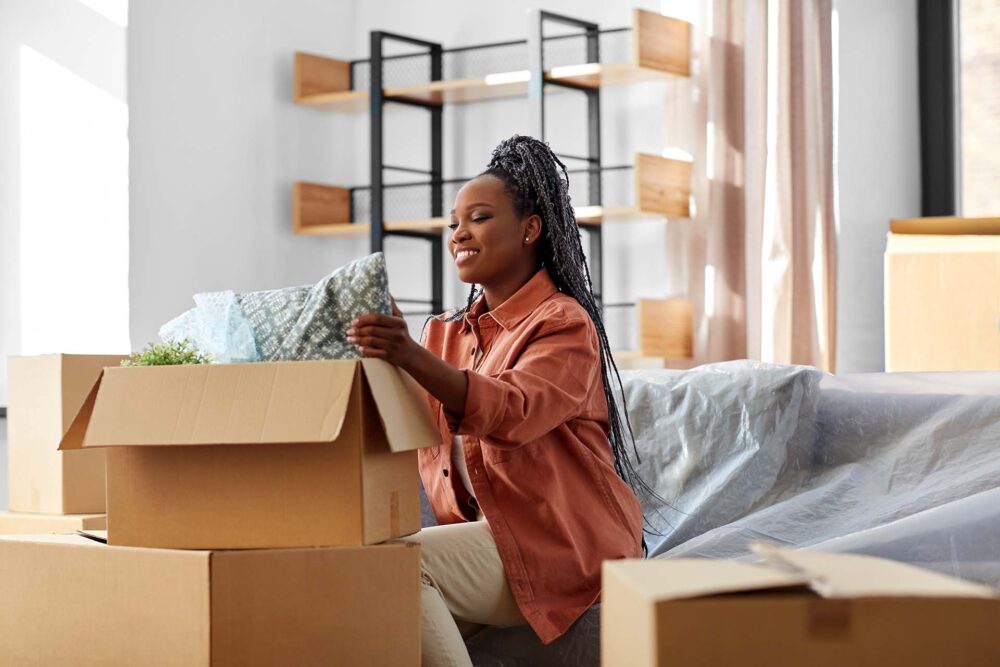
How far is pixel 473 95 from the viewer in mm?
3881

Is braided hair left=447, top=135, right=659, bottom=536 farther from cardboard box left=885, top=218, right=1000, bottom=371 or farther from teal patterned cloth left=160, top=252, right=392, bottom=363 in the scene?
cardboard box left=885, top=218, right=1000, bottom=371

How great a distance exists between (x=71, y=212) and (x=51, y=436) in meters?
1.51

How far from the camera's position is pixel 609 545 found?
159 cm

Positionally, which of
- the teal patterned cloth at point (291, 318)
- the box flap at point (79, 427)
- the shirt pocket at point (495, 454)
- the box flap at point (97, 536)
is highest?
the teal patterned cloth at point (291, 318)

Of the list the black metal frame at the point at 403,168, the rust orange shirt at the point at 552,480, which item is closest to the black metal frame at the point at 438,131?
the black metal frame at the point at 403,168

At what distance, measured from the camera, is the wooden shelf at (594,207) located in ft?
10.9

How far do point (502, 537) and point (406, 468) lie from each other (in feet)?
0.66

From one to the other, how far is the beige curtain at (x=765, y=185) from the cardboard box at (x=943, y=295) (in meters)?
0.55

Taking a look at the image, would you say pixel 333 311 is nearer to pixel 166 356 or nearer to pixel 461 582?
pixel 166 356

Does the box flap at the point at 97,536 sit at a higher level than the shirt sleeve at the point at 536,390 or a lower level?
lower

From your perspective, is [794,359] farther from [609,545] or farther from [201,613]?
[201,613]

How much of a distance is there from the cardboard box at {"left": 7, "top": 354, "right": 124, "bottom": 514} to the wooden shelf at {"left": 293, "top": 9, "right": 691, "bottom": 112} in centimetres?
183

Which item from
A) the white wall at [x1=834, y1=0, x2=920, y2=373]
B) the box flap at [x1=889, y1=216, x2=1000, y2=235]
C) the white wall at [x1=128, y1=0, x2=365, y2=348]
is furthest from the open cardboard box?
the white wall at [x1=834, y1=0, x2=920, y2=373]

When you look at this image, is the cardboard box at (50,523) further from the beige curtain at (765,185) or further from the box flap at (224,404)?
the beige curtain at (765,185)
